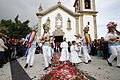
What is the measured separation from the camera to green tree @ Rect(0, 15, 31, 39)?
3170cm

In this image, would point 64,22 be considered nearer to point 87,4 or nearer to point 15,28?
point 87,4

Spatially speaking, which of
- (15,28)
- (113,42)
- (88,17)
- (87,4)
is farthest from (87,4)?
(15,28)

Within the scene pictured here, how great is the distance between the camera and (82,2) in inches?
833

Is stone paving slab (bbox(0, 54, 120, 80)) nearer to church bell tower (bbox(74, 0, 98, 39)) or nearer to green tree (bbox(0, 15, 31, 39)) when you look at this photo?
church bell tower (bbox(74, 0, 98, 39))

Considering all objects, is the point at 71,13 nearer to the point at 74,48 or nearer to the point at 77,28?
the point at 77,28

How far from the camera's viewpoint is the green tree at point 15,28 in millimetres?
31703

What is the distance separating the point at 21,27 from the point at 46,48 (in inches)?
1257

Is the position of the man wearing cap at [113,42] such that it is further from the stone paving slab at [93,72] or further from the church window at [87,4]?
the church window at [87,4]

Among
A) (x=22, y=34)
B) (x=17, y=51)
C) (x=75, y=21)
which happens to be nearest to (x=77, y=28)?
(x=75, y=21)

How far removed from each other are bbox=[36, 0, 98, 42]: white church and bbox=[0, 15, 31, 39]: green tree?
53.0 ft

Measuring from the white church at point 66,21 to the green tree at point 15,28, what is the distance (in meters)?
16.1

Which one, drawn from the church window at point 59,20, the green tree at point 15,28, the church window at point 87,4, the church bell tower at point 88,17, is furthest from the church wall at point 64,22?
the green tree at point 15,28

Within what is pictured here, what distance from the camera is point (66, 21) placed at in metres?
20.0

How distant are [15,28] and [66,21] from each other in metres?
20.2
